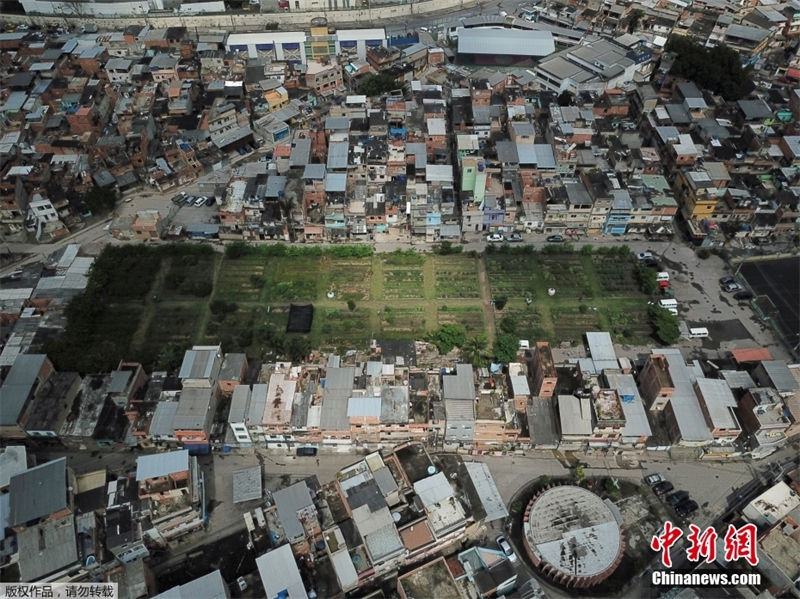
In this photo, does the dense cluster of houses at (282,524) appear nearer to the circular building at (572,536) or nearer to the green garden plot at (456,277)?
the circular building at (572,536)

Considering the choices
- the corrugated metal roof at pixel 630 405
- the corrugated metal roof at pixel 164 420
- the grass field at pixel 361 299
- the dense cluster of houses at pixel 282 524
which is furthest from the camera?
the grass field at pixel 361 299

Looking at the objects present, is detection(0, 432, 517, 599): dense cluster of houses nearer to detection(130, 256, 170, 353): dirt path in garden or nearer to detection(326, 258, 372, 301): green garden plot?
detection(130, 256, 170, 353): dirt path in garden

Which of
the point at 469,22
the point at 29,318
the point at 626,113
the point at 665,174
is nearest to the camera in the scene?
the point at 29,318

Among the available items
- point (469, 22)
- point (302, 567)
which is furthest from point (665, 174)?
point (302, 567)

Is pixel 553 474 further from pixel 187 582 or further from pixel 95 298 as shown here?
pixel 95 298

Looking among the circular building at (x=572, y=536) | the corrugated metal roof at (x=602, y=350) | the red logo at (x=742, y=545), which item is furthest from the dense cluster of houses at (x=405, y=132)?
the red logo at (x=742, y=545)

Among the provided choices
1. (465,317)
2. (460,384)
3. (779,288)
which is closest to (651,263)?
(779,288)
